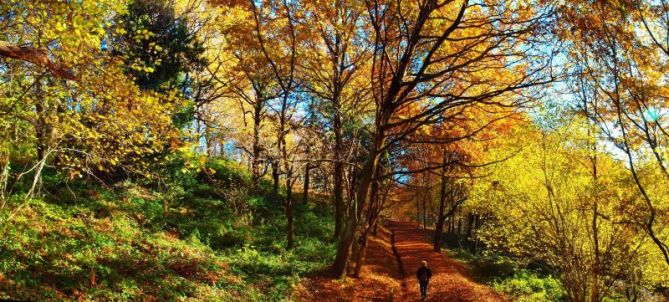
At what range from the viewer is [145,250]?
36.3ft

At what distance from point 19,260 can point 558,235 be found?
14.4m

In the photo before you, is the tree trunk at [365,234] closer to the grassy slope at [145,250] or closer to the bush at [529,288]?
the grassy slope at [145,250]

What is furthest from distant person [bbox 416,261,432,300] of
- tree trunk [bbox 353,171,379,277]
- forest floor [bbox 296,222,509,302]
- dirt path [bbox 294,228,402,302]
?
tree trunk [bbox 353,171,379,277]

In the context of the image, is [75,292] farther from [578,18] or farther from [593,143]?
[593,143]

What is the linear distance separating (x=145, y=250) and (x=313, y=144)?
705 cm

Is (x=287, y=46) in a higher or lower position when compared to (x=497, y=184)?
higher

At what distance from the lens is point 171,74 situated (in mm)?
18359

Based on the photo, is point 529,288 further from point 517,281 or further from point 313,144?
point 313,144

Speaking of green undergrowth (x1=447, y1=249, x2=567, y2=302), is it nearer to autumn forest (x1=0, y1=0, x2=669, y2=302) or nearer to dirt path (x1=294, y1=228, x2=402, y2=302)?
autumn forest (x1=0, y1=0, x2=669, y2=302)

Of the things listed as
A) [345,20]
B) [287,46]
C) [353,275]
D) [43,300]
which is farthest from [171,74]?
[43,300]

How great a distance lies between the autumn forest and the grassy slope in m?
0.06

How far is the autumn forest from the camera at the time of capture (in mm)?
7367

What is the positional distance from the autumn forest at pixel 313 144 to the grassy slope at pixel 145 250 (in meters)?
0.06

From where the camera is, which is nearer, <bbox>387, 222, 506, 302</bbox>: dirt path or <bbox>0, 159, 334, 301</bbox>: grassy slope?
<bbox>0, 159, 334, 301</bbox>: grassy slope
